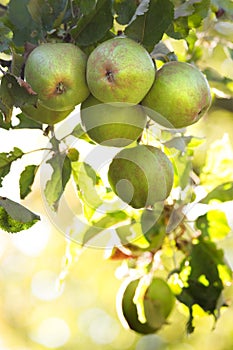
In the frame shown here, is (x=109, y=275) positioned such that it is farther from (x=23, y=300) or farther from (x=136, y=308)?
(x=136, y=308)

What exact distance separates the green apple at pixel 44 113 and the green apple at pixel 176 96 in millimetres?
162

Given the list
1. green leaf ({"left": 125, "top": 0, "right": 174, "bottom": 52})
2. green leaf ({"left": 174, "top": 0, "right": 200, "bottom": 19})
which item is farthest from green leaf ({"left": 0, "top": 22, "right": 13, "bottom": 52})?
green leaf ({"left": 174, "top": 0, "right": 200, "bottom": 19})

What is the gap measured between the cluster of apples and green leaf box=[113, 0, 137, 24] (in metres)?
0.12

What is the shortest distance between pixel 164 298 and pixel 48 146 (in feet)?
1.93

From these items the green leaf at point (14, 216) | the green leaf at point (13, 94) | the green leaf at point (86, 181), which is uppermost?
the green leaf at point (13, 94)

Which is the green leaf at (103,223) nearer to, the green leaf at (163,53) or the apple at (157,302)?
the apple at (157,302)

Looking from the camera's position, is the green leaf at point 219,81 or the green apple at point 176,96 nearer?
the green apple at point 176,96

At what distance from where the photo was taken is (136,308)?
6.25 feet

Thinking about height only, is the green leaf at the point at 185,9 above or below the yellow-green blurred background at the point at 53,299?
above

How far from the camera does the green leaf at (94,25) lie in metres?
1.38

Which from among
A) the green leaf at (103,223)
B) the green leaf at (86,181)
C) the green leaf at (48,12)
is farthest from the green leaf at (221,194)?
the green leaf at (48,12)

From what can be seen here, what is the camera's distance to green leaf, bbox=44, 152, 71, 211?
4.73ft

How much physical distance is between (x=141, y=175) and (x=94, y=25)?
28 centimetres

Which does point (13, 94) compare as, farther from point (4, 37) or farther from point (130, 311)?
point (130, 311)
